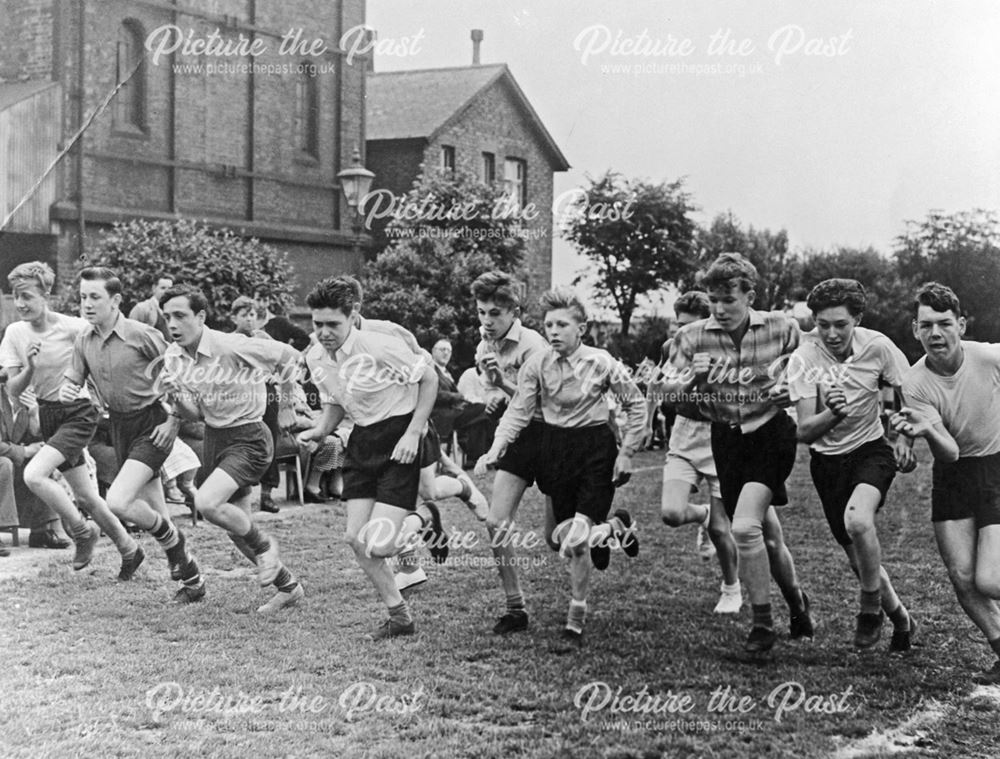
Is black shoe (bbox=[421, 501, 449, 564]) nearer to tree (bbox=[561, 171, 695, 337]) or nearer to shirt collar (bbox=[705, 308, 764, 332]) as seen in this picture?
shirt collar (bbox=[705, 308, 764, 332])

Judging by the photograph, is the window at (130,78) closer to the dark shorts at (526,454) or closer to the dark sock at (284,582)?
the dark sock at (284,582)

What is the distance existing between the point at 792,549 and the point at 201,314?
224 inches

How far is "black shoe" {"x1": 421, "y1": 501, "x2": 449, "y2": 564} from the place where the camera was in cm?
877

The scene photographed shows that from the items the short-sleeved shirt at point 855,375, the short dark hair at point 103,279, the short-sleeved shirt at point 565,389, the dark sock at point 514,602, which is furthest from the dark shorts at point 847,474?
the short dark hair at point 103,279

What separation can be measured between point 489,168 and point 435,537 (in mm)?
21677

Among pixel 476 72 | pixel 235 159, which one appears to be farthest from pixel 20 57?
pixel 476 72

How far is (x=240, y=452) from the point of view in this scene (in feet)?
24.1

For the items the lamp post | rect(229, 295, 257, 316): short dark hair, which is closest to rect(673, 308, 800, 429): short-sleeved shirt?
rect(229, 295, 257, 316): short dark hair

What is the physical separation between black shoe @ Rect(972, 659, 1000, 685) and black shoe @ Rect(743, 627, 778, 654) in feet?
3.39

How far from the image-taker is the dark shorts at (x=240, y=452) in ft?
23.8

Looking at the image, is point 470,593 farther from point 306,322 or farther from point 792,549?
point 306,322

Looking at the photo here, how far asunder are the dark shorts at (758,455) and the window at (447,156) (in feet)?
69.1

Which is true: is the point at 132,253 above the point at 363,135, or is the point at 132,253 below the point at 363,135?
below

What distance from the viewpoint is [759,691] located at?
5395mm
